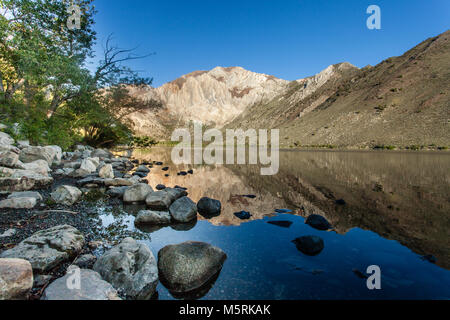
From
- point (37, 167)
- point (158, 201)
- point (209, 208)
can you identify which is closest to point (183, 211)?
point (209, 208)

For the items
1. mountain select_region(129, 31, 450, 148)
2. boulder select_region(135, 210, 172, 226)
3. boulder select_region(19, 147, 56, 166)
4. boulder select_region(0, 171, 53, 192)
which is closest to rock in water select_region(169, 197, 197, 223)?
boulder select_region(135, 210, 172, 226)

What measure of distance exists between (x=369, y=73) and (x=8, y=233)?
13055cm

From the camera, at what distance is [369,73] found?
4092 inches

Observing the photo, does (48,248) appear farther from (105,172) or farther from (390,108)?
(390,108)

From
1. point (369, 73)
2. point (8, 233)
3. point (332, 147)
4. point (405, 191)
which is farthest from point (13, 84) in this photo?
point (369, 73)

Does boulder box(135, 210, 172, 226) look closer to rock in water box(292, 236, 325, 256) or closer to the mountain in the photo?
rock in water box(292, 236, 325, 256)

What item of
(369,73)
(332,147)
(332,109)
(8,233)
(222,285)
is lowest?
(222,285)

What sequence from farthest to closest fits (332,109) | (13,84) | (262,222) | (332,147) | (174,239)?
(332,109), (332,147), (13,84), (262,222), (174,239)

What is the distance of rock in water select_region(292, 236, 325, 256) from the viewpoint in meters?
5.48

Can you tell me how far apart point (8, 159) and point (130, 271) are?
32.0 ft

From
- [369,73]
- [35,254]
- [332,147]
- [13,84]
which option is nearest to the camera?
[35,254]

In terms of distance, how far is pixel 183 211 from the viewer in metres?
7.99
